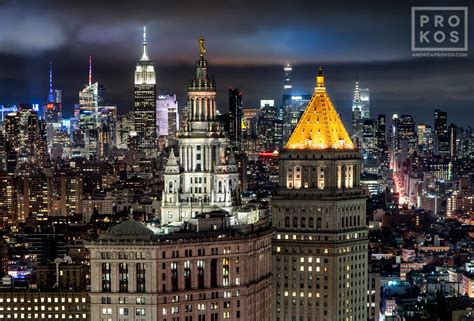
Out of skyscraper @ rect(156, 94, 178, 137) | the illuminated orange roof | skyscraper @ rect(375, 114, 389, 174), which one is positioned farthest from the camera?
skyscraper @ rect(375, 114, 389, 174)

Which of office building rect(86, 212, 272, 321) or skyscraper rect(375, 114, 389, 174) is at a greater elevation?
skyscraper rect(375, 114, 389, 174)

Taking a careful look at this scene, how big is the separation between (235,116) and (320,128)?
61141 mm

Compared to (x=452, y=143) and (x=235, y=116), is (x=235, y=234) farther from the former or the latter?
(x=452, y=143)

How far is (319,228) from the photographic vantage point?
173 feet

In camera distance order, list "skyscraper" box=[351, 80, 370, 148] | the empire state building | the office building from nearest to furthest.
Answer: the office building, the empire state building, "skyscraper" box=[351, 80, 370, 148]

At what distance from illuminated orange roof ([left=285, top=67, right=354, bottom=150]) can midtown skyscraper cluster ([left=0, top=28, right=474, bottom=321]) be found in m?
0.06

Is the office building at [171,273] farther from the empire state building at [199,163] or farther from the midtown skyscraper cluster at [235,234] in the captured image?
the empire state building at [199,163]

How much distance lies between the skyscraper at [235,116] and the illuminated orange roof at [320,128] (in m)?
29.9

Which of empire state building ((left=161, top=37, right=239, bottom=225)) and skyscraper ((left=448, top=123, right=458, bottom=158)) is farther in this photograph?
skyscraper ((left=448, top=123, right=458, bottom=158))

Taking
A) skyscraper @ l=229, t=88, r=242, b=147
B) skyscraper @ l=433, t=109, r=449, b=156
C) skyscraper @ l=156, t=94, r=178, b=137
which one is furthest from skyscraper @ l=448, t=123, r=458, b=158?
skyscraper @ l=229, t=88, r=242, b=147

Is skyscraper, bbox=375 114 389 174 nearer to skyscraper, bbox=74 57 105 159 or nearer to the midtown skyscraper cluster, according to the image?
the midtown skyscraper cluster

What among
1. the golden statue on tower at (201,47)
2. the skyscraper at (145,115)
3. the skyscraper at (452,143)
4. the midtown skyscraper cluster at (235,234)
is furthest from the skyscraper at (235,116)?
the skyscraper at (452,143)

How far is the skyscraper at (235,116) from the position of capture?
9367 cm

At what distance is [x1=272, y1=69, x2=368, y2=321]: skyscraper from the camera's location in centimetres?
5228
